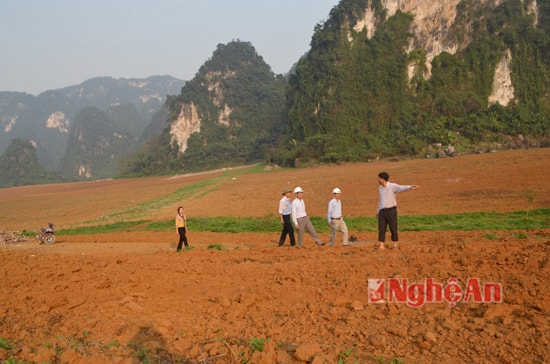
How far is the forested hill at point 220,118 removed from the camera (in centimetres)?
9131

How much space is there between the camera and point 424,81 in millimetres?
55688

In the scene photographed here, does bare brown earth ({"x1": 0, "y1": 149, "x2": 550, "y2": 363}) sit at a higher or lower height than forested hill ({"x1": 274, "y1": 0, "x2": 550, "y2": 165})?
lower

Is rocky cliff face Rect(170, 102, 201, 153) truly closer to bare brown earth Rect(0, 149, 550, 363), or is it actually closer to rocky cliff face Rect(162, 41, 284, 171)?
rocky cliff face Rect(162, 41, 284, 171)

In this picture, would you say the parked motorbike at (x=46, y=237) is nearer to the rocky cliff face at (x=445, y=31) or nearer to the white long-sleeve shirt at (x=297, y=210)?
the white long-sleeve shirt at (x=297, y=210)

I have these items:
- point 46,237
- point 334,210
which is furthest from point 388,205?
point 46,237

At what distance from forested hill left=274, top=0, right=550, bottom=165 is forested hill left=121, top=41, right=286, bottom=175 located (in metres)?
26.8

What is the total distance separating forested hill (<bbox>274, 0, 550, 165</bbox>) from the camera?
160 feet

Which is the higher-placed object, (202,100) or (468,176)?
(202,100)

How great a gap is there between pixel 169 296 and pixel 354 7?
227ft

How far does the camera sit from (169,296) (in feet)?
19.1

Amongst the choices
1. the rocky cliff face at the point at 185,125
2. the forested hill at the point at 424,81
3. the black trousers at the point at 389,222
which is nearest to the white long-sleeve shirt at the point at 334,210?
the black trousers at the point at 389,222

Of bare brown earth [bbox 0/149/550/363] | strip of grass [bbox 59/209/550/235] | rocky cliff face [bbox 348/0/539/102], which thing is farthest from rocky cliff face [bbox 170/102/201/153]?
bare brown earth [bbox 0/149/550/363]

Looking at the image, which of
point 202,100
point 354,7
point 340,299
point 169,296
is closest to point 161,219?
point 169,296

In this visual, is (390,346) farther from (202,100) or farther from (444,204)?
(202,100)
